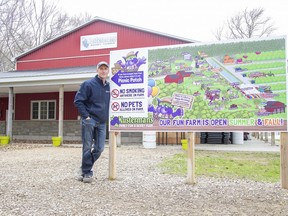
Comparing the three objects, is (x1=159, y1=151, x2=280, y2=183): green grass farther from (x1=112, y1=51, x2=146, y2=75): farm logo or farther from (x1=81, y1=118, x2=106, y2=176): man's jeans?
(x1=112, y1=51, x2=146, y2=75): farm logo

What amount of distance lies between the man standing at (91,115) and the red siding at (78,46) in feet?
41.4

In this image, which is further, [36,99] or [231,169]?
[36,99]

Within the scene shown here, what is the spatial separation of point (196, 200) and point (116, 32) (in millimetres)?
15509

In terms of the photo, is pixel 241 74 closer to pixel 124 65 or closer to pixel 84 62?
pixel 124 65

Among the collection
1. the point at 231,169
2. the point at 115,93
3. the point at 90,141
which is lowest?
the point at 231,169

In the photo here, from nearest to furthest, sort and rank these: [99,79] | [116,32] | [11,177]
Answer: [99,79] < [11,177] < [116,32]

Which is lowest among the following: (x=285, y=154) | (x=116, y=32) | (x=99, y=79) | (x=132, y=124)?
(x=285, y=154)

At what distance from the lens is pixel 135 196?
4.45 m

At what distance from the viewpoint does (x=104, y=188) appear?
16.2 ft

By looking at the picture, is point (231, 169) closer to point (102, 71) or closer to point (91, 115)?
point (91, 115)

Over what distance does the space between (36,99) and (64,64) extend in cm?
279

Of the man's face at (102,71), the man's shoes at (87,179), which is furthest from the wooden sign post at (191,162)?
the man's face at (102,71)

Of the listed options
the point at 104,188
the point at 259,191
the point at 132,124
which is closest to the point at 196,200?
the point at 259,191

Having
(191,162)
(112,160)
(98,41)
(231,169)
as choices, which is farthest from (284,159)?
(98,41)
